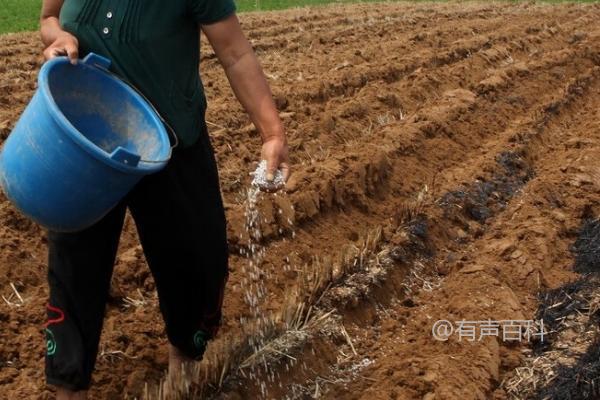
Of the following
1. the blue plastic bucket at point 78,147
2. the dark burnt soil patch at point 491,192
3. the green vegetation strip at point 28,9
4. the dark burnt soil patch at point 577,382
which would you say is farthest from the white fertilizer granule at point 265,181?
the green vegetation strip at point 28,9

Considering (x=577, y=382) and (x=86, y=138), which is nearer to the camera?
(x=86, y=138)

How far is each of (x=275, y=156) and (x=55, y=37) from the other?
32.2 inches

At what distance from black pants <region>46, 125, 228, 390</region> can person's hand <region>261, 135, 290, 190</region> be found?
0.26 meters

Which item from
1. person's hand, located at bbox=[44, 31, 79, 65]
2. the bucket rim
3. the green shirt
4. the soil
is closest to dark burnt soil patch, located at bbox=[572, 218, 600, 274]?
the soil

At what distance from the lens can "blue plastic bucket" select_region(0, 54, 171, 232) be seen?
2375mm

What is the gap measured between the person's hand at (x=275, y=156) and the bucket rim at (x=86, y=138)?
0.40 m

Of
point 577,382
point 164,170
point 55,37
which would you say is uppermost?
point 55,37

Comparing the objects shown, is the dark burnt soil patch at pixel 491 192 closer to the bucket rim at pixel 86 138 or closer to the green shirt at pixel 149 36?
the green shirt at pixel 149 36

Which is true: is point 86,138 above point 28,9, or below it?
above

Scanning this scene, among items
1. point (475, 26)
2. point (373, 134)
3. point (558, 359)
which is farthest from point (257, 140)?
point (475, 26)

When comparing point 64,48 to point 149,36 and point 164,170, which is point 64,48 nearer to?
point 149,36

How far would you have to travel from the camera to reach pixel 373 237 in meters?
4.68

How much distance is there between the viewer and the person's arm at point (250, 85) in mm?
2857

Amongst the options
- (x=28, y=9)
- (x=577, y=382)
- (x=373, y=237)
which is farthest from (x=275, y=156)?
(x=28, y=9)
